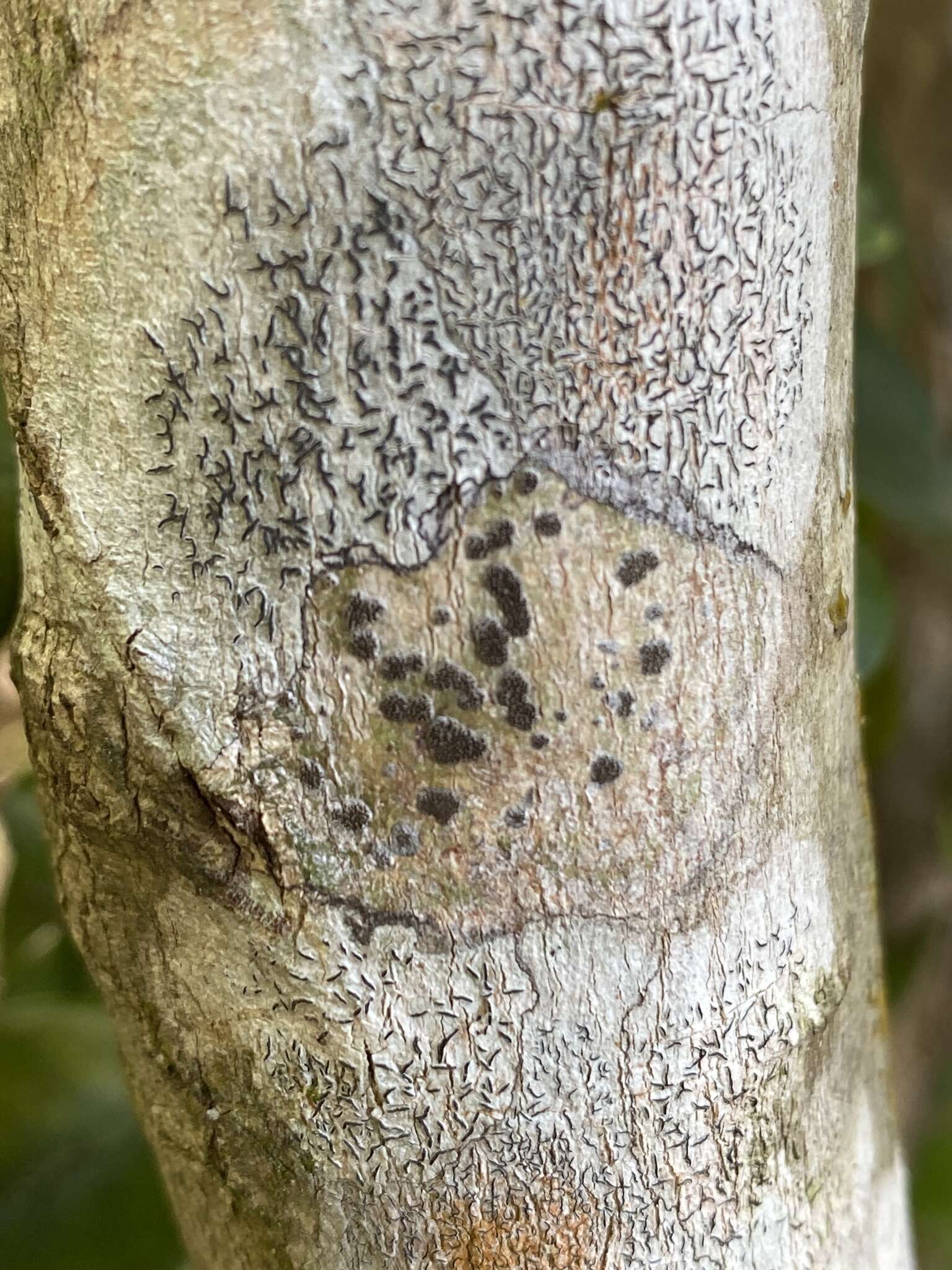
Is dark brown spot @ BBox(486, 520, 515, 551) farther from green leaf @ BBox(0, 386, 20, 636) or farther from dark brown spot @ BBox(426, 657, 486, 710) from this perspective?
green leaf @ BBox(0, 386, 20, 636)

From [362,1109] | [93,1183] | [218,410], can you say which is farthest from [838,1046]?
[93,1183]

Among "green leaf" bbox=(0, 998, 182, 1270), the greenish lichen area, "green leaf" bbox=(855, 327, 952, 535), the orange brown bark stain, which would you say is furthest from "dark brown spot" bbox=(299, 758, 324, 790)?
"green leaf" bbox=(855, 327, 952, 535)

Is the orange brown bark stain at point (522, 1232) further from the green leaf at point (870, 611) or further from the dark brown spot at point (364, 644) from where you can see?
the green leaf at point (870, 611)

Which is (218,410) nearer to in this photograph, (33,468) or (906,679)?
(33,468)

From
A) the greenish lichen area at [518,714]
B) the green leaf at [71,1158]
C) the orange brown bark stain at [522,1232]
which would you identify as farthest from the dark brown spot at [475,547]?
the green leaf at [71,1158]

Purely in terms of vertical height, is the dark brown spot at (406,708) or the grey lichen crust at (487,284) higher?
the grey lichen crust at (487,284)

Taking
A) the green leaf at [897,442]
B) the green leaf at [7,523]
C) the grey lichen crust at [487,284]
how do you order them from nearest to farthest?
the grey lichen crust at [487,284], the green leaf at [7,523], the green leaf at [897,442]

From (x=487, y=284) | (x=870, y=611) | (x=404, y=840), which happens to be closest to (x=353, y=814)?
(x=404, y=840)
